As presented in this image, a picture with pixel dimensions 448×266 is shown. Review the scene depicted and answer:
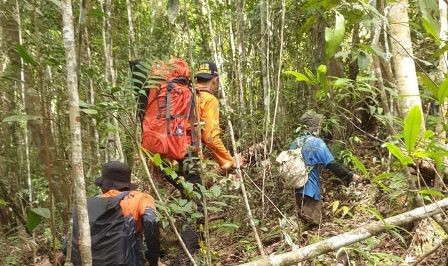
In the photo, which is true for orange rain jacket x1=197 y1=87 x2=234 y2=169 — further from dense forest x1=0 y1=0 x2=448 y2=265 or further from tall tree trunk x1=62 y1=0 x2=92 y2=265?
tall tree trunk x1=62 y1=0 x2=92 y2=265

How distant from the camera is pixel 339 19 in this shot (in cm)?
198

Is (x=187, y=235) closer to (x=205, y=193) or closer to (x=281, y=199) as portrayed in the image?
(x=205, y=193)

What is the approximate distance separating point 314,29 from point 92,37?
143 inches

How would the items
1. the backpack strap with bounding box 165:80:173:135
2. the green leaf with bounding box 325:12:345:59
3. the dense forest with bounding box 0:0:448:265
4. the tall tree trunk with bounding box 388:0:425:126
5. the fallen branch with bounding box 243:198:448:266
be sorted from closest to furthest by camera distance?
the green leaf with bounding box 325:12:345:59, the fallen branch with bounding box 243:198:448:266, the dense forest with bounding box 0:0:448:265, the tall tree trunk with bounding box 388:0:425:126, the backpack strap with bounding box 165:80:173:135

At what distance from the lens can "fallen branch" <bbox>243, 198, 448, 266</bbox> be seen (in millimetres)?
2066

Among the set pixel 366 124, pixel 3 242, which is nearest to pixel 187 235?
pixel 3 242

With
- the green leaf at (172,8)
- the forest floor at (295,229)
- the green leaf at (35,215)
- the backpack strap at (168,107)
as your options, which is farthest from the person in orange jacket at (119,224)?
the green leaf at (172,8)

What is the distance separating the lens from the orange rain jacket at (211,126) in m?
4.19

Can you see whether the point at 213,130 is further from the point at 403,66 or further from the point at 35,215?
the point at 35,215

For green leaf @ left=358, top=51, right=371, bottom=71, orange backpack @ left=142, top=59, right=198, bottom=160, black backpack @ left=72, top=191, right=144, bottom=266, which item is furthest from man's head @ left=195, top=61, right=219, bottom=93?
green leaf @ left=358, top=51, right=371, bottom=71

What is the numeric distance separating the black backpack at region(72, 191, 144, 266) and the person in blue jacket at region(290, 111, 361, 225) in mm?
1915

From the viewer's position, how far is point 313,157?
500 cm

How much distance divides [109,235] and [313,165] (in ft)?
7.68

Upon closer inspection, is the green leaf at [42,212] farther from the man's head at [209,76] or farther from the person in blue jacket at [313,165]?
the person in blue jacket at [313,165]
